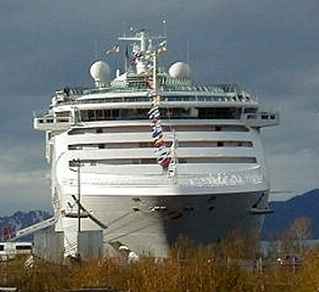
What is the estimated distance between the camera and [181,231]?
69.1 m

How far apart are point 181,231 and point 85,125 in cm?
1037

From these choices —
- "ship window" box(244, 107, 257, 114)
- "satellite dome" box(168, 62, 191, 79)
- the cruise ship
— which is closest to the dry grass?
the cruise ship

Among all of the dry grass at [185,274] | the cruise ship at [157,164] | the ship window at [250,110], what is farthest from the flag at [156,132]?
the ship window at [250,110]

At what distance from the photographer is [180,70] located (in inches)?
3374

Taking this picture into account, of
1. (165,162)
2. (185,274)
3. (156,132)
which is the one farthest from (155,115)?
(185,274)

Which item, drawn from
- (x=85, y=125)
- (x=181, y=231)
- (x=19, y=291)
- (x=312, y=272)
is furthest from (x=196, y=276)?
(x=85, y=125)

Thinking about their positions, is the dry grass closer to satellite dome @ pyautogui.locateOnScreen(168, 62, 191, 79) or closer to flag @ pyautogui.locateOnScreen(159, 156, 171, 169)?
flag @ pyautogui.locateOnScreen(159, 156, 171, 169)

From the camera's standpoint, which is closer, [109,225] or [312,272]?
[312,272]

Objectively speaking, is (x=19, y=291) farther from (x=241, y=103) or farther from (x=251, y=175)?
(x=241, y=103)

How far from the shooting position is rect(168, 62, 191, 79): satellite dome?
85000 millimetres

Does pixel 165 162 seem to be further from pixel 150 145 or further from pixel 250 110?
pixel 250 110

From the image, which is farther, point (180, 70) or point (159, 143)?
point (180, 70)

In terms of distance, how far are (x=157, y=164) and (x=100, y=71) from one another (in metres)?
18.5

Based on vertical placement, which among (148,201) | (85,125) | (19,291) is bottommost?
(19,291)
